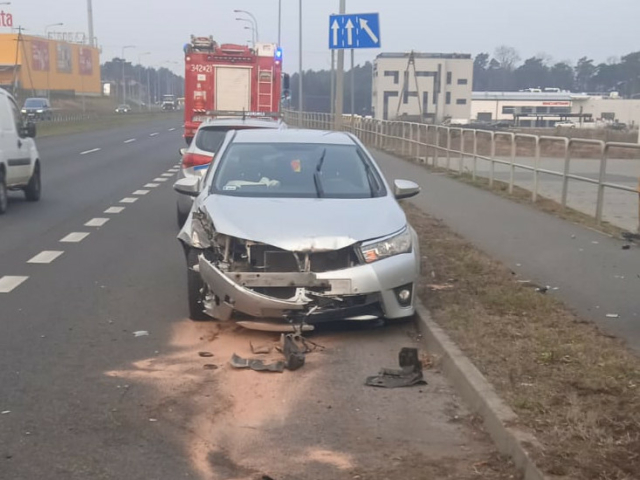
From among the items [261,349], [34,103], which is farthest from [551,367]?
[34,103]

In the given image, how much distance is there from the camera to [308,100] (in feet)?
311

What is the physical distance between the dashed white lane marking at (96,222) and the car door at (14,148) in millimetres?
2008

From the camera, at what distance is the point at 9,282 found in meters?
9.03

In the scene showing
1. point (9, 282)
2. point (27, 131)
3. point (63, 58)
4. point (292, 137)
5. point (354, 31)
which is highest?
point (354, 31)

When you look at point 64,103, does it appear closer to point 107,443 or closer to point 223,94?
point 223,94

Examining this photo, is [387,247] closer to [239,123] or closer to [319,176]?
[319,176]

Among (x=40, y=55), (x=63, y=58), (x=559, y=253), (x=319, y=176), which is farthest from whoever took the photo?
(x=63, y=58)

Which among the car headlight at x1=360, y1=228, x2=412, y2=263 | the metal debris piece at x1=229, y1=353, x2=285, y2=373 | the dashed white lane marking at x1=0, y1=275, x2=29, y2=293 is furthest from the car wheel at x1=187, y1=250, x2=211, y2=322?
the dashed white lane marking at x1=0, y1=275, x2=29, y2=293

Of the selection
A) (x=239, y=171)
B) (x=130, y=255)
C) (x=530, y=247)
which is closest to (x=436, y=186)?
(x=530, y=247)

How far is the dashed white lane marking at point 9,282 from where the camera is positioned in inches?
343

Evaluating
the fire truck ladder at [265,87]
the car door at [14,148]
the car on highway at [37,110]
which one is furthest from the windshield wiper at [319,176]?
the car on highway at [37,110]

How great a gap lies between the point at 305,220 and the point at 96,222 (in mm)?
7216

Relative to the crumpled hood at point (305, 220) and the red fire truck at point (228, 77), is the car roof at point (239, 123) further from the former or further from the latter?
the red fire truck at point (228, 77)

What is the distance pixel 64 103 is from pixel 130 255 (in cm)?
8852
